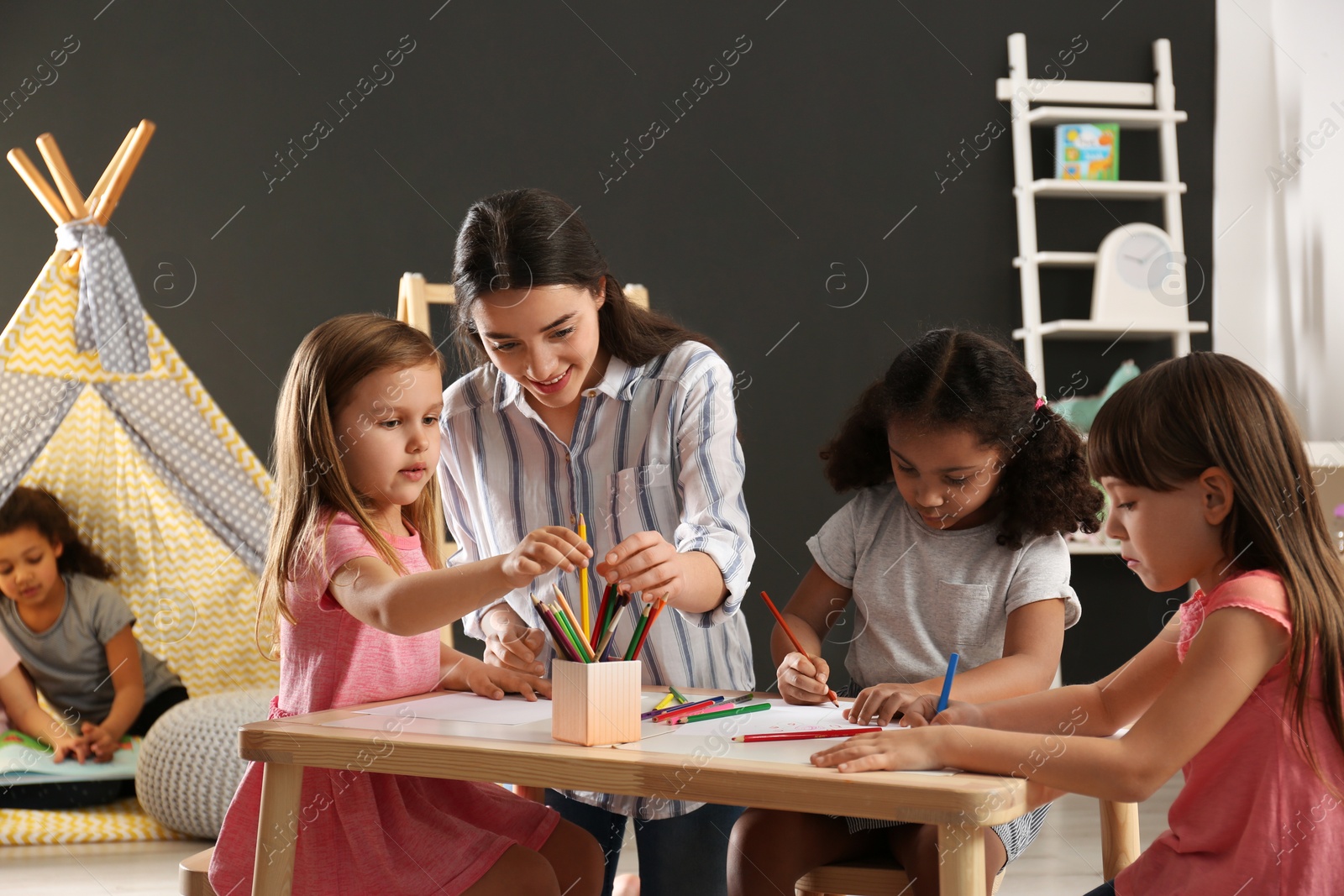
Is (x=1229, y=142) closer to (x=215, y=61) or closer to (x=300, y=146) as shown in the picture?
(x=300, y=146)

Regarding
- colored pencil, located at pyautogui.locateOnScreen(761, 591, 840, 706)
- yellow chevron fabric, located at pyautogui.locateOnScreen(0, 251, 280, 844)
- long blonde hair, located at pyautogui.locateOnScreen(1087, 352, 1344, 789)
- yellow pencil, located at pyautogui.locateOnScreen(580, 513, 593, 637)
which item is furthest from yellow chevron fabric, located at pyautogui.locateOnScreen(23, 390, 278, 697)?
long blonde hair, located at pyautogui.locateOnScreen(1087, 352, 1344, 789)

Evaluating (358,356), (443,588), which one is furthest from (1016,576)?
(358,356)

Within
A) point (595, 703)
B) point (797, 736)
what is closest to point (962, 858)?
point (797, 736)

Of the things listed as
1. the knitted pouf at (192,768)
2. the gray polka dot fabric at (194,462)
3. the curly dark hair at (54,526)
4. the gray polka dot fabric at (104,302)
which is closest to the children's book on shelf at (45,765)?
the knitted pouf at (192,768)

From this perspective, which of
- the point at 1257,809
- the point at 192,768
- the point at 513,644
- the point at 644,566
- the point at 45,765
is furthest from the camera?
the point at 45,765

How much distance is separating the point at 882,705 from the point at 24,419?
2.46m

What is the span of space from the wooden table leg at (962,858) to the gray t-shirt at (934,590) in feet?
1.97

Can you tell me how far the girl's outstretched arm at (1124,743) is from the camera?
0.91m

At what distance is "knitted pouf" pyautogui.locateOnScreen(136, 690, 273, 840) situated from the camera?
259cm

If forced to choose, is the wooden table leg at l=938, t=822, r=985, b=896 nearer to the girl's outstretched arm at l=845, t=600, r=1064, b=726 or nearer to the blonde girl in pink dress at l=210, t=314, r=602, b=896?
the girl's outstretched arm at l=845, t=600, r=1064, b=726

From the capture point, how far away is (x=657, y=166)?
3514mm

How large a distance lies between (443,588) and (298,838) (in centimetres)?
27

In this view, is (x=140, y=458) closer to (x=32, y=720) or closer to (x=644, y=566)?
(x=32, y=720)

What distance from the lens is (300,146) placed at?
3383mm
